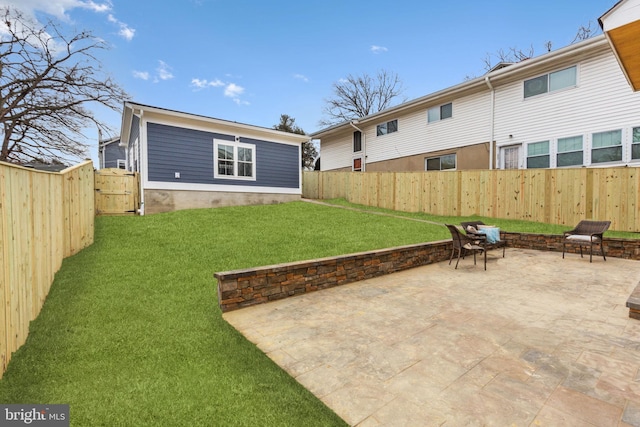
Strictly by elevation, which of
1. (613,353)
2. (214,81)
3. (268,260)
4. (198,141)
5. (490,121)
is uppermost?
(214,81)

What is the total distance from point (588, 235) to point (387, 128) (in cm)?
1227

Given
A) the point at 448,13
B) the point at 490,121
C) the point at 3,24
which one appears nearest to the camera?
the point at 490,121

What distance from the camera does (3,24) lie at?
14.1m

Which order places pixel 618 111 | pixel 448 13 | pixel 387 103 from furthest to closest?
pixel 387 103 < pixel 448 13 < pixel 618 111

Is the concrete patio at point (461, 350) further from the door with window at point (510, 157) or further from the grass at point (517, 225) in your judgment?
the door with window at point (510, 157)

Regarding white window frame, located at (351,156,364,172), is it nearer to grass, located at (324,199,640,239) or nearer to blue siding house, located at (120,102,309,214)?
blue siding house, located at (120,102,309,214)

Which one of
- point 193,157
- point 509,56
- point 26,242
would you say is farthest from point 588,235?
point 509,56

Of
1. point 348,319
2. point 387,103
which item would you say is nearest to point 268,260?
point 348,319

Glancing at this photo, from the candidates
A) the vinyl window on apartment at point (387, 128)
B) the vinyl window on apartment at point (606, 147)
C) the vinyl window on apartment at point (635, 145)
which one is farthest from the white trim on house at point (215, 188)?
the vinyl window on apartment at point (635, 145)

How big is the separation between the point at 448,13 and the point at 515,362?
1960 cm

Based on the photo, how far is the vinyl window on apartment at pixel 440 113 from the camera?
48.2 feet

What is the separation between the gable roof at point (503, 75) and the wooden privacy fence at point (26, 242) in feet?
48.5

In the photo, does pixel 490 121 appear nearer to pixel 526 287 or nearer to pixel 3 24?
pixel 526 287

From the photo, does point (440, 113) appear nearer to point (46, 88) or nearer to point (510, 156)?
point (510, 156)
